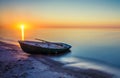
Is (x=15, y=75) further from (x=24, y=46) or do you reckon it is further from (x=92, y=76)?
(x=24, y=46)

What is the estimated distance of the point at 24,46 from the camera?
27.2 m

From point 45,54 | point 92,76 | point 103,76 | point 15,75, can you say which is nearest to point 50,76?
point 15,75

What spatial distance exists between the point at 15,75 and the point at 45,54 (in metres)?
12.8

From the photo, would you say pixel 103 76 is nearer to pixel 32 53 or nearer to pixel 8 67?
pixel 8 67

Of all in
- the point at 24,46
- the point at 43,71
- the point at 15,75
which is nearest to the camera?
the point at 15,75

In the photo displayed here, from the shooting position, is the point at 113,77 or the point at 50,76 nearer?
the point at 50,76

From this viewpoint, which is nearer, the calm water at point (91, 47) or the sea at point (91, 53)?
the sea at point (91, 53)

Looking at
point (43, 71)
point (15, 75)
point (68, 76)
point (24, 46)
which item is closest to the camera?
point (15, 75)

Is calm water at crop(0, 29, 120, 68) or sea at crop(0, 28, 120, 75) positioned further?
calm water at crop(0, 29, 120, 68)

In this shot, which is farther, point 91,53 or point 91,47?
point 91,47

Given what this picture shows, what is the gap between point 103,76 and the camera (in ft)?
57.0

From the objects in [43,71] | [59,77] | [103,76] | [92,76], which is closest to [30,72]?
[43,71]

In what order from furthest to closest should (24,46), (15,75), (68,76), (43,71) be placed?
(24,46), (43,71), (68,76), (15,75)

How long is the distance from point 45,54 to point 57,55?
1.83m
